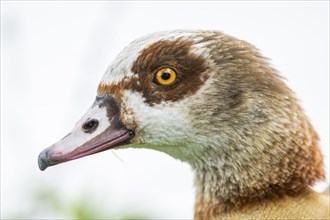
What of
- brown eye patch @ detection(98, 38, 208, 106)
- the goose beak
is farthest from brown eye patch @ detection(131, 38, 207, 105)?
the goose beak

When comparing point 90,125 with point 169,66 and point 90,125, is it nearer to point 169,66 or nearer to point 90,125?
point 90,125

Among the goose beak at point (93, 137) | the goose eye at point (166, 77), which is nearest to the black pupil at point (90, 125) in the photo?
the goose beak at point (93, 137)

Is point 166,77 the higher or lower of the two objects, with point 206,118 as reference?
higher

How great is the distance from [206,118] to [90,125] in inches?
25.9

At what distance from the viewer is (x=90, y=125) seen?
22.8ft

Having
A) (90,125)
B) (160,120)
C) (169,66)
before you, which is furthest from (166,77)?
(90,125)

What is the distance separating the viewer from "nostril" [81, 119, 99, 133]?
22.8 ft

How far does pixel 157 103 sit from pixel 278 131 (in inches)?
27.7

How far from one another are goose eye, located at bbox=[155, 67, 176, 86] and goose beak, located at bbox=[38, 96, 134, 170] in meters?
0.29

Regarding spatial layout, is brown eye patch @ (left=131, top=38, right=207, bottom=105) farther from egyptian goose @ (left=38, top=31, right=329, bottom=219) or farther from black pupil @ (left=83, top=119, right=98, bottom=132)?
black pupil @ (left=83, top=119, right=98, bottom=132)

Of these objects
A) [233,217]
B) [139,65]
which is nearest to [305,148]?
[233,217]

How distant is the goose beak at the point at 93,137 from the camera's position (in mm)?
6906

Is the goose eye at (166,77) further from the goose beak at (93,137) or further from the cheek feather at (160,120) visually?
the goose beak at (93,137)

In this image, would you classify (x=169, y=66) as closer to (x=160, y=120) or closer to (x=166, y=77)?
(x=166, y=77)
